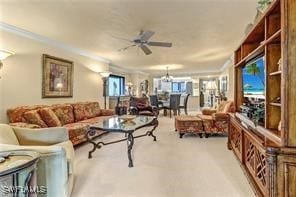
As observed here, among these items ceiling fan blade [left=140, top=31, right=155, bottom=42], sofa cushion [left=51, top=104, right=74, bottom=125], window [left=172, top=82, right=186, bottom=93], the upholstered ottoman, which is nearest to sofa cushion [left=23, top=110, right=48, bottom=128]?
sofa cushion [left=51, top=104, right=74, bottom=125]

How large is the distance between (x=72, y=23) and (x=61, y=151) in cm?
272

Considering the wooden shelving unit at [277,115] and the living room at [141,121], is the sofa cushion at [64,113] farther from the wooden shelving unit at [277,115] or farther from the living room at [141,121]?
the wooden shelving unit at [277,115]

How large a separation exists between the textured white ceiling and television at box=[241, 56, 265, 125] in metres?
0.86

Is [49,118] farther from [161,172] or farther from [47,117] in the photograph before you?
[161,172]

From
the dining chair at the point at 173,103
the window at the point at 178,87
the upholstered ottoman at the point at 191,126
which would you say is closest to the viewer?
the upholstered ottoman at the point at 191,126

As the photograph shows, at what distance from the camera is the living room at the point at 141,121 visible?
1.94m

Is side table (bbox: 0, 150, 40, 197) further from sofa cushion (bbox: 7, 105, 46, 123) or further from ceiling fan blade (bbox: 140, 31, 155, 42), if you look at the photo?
ceiling fan blade (bbox: 140, 31, 155, 42)

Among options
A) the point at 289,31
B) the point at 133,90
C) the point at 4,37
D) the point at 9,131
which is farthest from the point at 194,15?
the point at 133,90

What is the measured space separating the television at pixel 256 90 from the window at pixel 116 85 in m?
6.72

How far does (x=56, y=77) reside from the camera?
18.9ft

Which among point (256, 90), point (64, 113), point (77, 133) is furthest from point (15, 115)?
point (256, 90)

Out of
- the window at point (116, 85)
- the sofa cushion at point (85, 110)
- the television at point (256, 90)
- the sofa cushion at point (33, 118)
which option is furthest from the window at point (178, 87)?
the sofa cushion at point (33, 118)

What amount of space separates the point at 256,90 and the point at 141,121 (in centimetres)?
223

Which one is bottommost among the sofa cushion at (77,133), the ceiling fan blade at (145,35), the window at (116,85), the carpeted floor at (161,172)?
the carpeted floor at (161,172)
